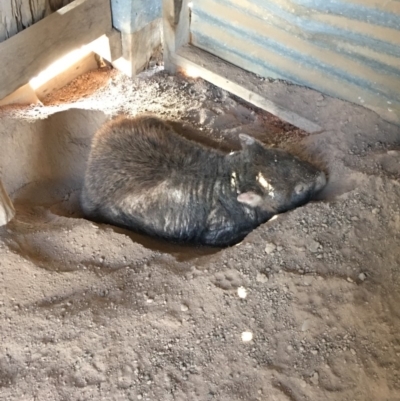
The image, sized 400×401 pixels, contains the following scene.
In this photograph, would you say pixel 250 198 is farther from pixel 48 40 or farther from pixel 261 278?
pixel 48 40

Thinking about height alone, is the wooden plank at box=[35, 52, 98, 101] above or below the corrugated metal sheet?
below

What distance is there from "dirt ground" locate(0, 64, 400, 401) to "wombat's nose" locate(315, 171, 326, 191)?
6 cm

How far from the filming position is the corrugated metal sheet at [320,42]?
3.76 meters

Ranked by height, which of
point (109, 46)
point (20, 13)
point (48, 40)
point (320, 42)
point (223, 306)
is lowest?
point (223, 306)

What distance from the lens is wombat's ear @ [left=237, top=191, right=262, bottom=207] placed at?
12.5 ft

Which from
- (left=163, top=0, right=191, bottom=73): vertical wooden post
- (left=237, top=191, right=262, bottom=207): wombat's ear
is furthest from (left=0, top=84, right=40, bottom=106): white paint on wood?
(left=237, top=191, right=262, bottom=207): wombat's ear

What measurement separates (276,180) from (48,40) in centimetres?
247

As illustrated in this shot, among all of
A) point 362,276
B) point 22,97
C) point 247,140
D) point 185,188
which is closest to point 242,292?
point 362,276

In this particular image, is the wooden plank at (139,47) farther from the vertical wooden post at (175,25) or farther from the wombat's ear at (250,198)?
the wombat's ear at (250,198)

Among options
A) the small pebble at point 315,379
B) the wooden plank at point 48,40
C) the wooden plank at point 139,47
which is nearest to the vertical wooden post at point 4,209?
the wooden plank at point 48,40

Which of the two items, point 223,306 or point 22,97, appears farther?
point 22,97

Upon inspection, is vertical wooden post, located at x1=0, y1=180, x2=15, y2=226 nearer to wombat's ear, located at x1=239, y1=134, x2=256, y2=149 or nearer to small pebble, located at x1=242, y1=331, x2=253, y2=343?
small pebble, located at x1=242, y1=331, x2=253, y2=343

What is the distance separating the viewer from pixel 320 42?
4.12 m

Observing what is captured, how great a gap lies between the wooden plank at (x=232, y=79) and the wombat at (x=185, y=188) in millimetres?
616
